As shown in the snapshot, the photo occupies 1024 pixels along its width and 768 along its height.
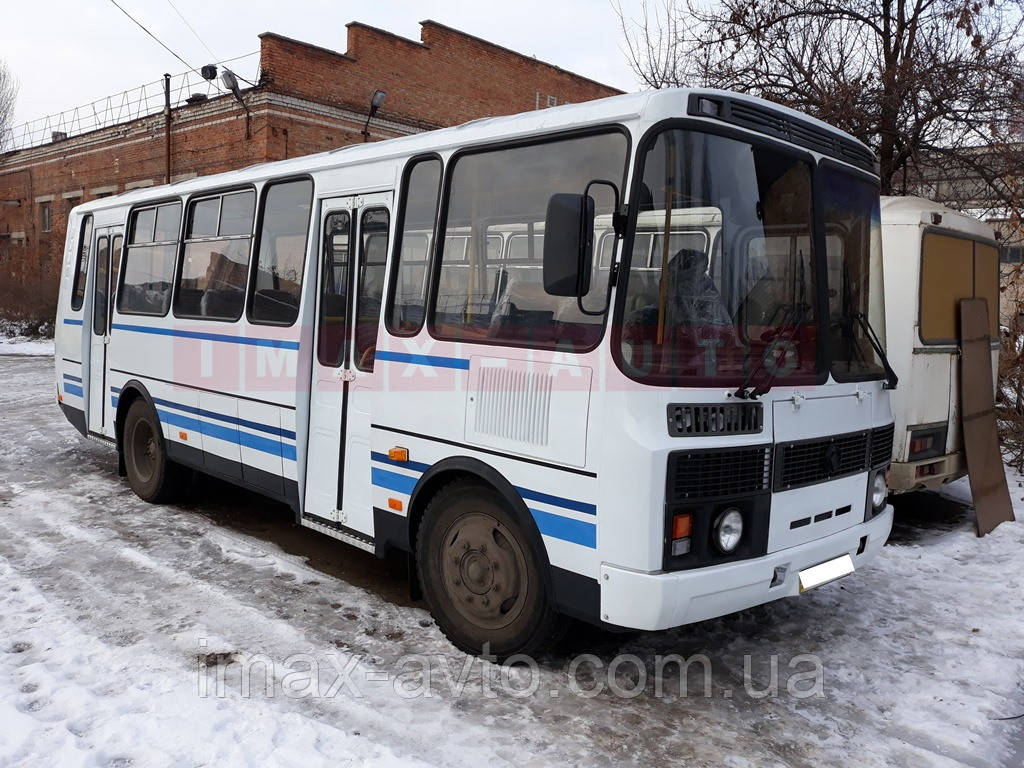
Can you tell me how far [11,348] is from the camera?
23.8m

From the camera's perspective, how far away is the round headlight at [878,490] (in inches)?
183

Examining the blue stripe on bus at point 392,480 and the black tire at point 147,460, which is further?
the black tire at point 147,460

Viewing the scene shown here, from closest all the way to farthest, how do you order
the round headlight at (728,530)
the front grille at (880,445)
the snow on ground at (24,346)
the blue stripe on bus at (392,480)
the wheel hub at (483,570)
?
the round headlight at (728,530), the wheel hub at (483,570), the front grille at (880,445), the blue stripe on bus at (392,480), the snow on ground at (24,346)

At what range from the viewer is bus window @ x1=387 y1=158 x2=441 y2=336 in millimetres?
4691

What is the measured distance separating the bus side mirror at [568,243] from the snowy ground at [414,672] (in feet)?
6.48

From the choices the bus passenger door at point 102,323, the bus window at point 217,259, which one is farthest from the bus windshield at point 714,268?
the bus passenger door at point 102,323

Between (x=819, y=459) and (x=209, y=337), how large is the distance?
15.1 feet

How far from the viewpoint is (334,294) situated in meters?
5.42

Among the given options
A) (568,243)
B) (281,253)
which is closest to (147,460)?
(281,253)

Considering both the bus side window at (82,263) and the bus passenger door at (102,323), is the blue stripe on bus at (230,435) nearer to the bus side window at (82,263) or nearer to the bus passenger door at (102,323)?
the bus passenger door at (102,323)

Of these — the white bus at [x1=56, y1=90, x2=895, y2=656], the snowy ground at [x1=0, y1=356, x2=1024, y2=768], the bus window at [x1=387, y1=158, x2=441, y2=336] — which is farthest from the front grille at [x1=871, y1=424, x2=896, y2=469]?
the bus window at [x1=387, y1=158, x2=441, y2=336]

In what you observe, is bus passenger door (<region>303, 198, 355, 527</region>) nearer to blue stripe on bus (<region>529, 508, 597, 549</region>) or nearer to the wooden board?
blue stripe on bus (<region>529, 508, 597, 549</region>)

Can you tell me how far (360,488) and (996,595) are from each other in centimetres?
424

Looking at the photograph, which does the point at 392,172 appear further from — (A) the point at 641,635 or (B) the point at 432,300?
(A) the point at 641,635
